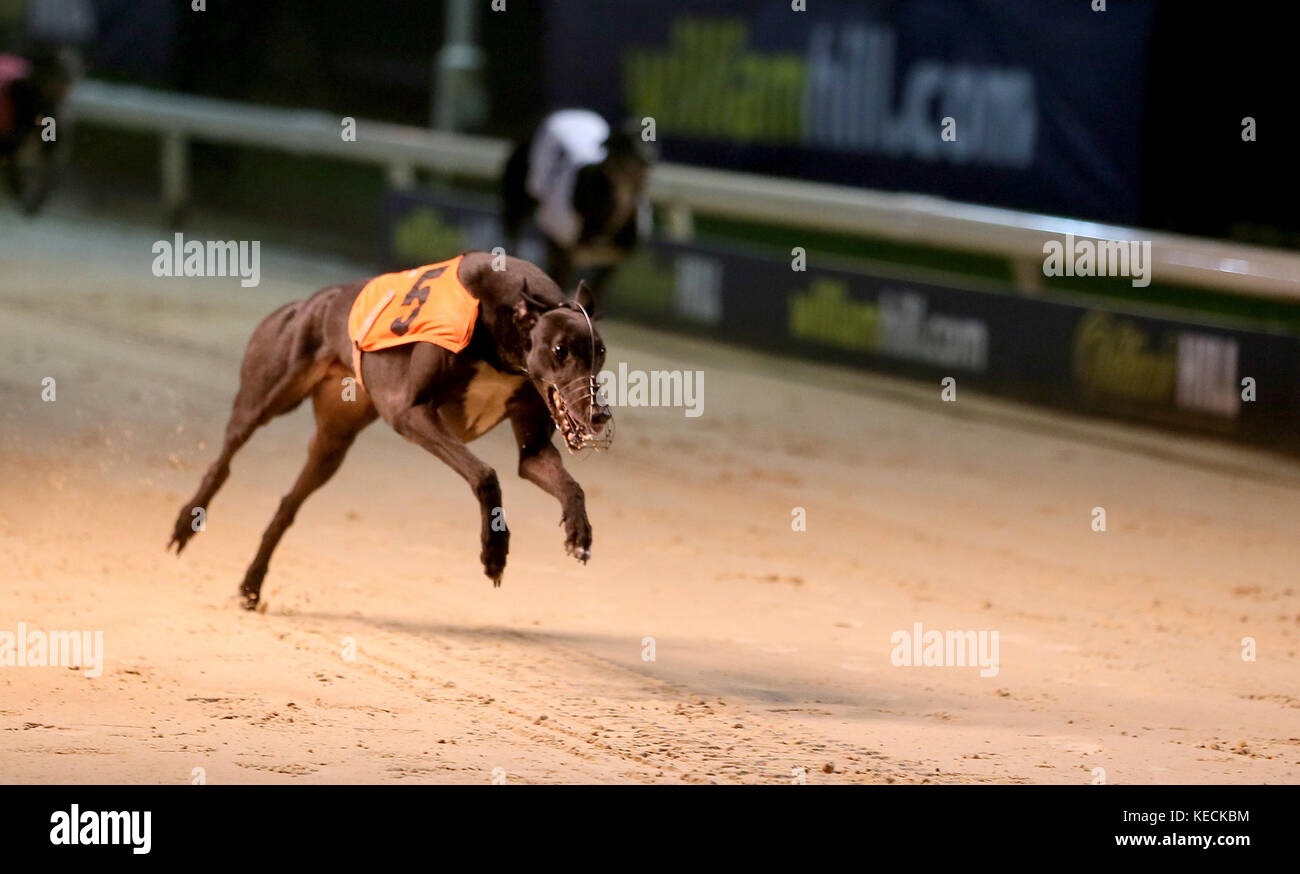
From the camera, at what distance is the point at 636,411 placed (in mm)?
10250

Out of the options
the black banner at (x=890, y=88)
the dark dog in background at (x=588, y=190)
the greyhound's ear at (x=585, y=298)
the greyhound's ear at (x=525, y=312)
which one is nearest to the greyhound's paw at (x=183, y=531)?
the greyhound's ear at (x=525, y=312)

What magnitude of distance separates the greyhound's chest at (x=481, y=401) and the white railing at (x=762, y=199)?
5.48 metres

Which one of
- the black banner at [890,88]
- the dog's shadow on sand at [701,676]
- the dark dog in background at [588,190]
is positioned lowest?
the dog's shadow on sand at [701,676]

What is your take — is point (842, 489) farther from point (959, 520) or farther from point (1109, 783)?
point (1109, 783)

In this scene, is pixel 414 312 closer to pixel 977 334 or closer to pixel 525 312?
pixel 525 312

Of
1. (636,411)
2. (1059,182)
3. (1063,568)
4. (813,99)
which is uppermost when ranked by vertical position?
(813,99)

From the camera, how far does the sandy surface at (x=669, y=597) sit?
4.61 m

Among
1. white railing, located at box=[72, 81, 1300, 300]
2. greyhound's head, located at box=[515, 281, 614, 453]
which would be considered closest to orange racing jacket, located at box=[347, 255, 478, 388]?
greyhound's head, located at box=[515, 281, 614, 453]

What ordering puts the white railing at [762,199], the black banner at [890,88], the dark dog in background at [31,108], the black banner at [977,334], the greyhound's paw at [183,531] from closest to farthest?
the greyhound's paw at [183,531]
the black banner at [977,334]
the white railing at [762,199]
the black banner at [890,88]
the dark dog in background at [31,108]

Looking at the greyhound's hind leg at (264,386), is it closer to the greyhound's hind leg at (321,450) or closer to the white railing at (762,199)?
the greyhound's hind leg at (321,450)

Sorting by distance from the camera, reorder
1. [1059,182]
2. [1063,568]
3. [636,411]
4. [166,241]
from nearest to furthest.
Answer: [1063,568] < [636,411] < [1059,182] < [166,241]

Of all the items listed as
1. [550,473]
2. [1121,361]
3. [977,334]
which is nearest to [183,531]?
[550,473]

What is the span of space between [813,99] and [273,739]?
904 cm
